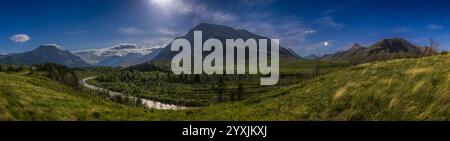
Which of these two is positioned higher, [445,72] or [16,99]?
[445,72]

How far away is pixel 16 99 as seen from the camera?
28672mm
